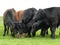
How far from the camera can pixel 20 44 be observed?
42.7ft

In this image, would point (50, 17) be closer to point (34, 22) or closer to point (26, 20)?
point (34, 22)

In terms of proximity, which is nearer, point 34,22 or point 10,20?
point 34,22

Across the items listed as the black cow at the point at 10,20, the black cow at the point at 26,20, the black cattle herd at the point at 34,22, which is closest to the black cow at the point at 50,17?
the black cattle herd at the point at 34,22

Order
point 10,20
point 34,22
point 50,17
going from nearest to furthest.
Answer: point 50,17
point 34,22
point 10,20

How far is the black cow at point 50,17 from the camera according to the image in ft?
50.1

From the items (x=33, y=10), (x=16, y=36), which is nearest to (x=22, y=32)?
(x=16, y=36)

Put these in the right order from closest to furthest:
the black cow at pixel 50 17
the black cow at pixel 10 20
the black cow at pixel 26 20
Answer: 1. the black cow at pixel 50 17
2. the black cow at pixel 10 20
3. the black cow at pixel 26 20

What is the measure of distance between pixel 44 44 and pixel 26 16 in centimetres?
330

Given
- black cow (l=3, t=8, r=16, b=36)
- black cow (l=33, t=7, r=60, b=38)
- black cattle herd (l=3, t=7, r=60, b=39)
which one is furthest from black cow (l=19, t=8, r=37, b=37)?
black cow (l=33, t=7, r=60, b=38)

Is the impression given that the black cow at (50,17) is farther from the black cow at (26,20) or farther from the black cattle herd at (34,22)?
the black cow at (26,20)

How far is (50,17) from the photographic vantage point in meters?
15.3

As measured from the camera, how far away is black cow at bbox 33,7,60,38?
1527 cm

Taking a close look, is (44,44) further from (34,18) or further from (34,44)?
(34,18)

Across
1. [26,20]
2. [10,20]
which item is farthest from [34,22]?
[10,20]
